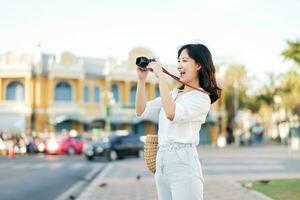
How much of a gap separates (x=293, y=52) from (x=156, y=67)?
1088 cm

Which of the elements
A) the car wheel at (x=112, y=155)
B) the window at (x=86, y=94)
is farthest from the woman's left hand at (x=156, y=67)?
the window at (x=86, y=94)

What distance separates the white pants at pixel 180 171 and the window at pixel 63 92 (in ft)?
158

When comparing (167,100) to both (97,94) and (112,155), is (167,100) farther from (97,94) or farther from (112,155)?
(97,94)

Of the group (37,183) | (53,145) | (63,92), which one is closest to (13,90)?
(63,92)

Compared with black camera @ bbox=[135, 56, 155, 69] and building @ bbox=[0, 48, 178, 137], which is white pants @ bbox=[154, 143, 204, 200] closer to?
black camera @ bbox=[135, 56, 155, 69]

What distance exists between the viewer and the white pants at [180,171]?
12.9 feet

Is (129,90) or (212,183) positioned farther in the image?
(129,90)

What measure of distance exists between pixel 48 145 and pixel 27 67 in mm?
12183

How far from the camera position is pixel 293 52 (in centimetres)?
1422

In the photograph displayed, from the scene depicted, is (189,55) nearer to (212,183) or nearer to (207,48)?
(207,48)

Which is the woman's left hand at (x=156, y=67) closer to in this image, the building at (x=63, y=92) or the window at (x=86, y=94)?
the building at (x=63, y=92)

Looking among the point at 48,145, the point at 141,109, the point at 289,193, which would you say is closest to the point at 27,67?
the point at 48,145

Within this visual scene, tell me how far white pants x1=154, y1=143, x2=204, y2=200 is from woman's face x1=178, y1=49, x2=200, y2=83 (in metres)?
0.45

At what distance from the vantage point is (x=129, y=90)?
54531 millimetres
